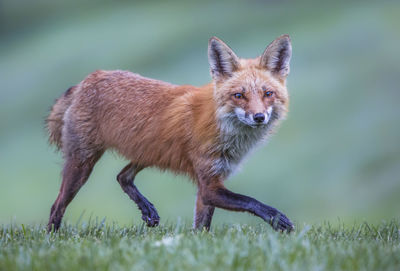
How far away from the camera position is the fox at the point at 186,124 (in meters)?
4.32

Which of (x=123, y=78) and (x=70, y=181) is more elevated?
(x=123, y=78)

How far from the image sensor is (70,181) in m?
5.11

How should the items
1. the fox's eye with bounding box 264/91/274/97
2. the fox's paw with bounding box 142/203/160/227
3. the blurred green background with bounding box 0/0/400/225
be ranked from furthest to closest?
the blurred green background with bounding box 0/0/400/225, the fox's paw with bounding box 142/203/160/227, the fox's eye with bounding box 264/91/274/97

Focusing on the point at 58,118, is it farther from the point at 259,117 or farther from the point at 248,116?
the point at 259,117

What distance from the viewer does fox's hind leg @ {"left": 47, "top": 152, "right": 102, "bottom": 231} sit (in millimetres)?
5027

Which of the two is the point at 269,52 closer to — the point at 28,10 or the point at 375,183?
the point at 375,183

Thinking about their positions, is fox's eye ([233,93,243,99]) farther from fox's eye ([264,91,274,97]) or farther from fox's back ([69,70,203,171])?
fox's back ([69,70,203,171])

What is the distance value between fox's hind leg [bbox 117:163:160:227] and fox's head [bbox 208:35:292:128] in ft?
4.84

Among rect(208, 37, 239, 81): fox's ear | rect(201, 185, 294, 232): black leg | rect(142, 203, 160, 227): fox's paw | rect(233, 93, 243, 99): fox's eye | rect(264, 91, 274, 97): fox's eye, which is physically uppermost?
rect(208, 37, 239, 81): fox's ear

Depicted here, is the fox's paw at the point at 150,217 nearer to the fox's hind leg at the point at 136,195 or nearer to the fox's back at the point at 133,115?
the fox's hind leg at the point at 136,195

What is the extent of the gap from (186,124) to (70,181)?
1388mm

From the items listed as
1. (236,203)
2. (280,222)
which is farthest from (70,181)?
(280,222)

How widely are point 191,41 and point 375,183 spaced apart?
911cm

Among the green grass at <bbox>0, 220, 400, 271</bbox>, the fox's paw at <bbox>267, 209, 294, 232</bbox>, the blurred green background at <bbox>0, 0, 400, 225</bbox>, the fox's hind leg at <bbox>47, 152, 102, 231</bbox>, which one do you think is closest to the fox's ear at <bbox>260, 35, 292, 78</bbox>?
the fox's paw at <bbox>267, 209, 294, 232</bbox>
